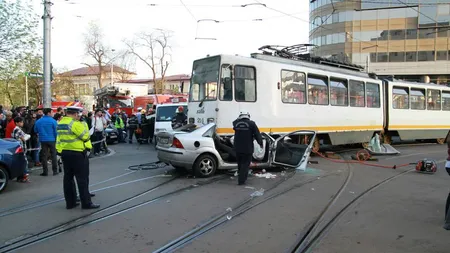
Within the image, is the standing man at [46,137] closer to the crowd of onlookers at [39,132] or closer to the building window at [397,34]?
the crowd of onlookers at [39,132]

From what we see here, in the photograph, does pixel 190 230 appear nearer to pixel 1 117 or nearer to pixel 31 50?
pixel 1 117

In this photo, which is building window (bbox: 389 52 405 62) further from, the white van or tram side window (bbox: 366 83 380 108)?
the white van

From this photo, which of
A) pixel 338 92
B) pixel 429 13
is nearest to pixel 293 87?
pixel 338 92

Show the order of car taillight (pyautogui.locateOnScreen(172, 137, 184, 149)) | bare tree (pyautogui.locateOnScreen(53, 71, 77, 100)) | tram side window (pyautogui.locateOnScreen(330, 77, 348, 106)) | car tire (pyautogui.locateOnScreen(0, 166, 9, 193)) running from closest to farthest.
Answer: car tire (pyautogui.locateOnScreen(0, 166, 9, 193)), car taillight (pyautogui.locateOnScreen(172, 137, 184, 149)), tram side window (pyautogui.locateOnScreen(330, 77, 348, 106)), bare tree (pyautogui.locateOnScreen(53, 71, 77, 100))

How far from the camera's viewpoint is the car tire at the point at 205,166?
8852 mm

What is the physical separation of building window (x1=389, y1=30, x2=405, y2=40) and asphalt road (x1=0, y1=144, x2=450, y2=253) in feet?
164

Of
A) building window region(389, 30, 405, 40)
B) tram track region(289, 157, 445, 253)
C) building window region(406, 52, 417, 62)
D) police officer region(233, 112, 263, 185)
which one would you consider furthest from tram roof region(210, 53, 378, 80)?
building window region(406, 52, 417, 62)

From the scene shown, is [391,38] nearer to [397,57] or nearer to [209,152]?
[397,57]

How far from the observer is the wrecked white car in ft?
28.8

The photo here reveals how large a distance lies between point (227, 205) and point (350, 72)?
35.5 feet

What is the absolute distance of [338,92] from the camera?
14414 millimetres

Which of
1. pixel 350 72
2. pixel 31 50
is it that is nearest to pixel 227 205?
pixel 350 72

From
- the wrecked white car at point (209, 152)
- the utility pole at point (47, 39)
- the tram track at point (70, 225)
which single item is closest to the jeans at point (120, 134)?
the utility pole at point (47, 39)

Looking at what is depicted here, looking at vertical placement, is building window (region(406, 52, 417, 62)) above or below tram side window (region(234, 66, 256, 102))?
above
